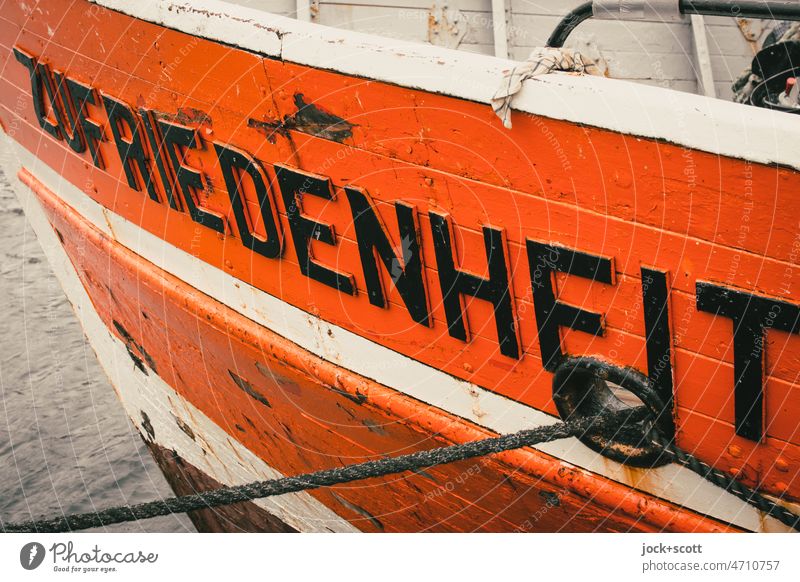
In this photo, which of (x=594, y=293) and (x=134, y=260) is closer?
Answer: (x=594, y=293)

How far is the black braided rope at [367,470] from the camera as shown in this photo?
74.9 inches

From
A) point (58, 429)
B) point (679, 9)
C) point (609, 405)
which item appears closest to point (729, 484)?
point (609, 405)

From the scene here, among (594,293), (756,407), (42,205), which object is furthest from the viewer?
(42,205)

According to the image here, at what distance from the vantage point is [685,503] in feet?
6.21

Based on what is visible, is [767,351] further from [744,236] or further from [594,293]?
[594,293]

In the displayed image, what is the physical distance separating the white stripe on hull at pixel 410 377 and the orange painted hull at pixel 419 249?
0.03 m

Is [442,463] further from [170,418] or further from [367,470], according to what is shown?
[170,418]

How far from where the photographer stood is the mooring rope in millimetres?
1775

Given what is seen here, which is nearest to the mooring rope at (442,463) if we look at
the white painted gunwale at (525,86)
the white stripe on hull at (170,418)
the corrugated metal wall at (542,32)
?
the white painted gunwale at (525,86)

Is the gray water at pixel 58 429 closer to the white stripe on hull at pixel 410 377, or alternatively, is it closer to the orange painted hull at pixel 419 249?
the orange painted hull at pixel 419 249

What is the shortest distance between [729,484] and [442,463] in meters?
0.68

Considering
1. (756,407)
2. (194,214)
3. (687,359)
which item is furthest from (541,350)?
(194,214)

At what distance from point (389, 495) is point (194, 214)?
45.1 inches

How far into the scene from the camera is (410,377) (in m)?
2.23
